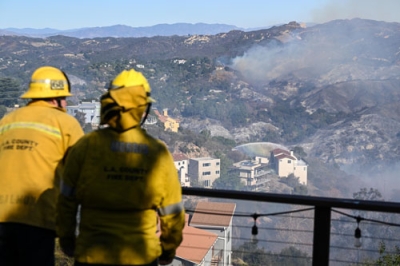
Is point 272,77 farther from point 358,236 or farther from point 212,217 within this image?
point 358,236

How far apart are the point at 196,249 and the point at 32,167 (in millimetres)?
1811

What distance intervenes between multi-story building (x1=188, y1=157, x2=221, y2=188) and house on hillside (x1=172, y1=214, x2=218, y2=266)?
33298 millimetres

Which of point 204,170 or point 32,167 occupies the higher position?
point 32,167

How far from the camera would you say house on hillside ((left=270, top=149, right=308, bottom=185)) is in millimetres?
48969

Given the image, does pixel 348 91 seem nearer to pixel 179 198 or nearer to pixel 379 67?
pixel 379 67

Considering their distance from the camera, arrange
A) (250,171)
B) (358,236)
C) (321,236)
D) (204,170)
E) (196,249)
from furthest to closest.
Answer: (250,171) → (204,170) → (196,249) → (321,236) → (358,236)

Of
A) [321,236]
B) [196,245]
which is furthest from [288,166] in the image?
[321,236]

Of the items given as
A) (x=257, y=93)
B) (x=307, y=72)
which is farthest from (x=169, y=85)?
(x=307, y=72)

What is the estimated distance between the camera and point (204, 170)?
44000 mm

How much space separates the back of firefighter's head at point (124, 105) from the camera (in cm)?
272

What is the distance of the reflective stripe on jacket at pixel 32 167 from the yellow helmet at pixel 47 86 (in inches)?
5.4

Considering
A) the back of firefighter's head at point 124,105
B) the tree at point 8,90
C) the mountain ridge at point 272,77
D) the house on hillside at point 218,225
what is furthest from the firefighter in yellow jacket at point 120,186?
the mountain ridge at point 272,77

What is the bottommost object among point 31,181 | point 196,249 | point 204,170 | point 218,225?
point 204,170

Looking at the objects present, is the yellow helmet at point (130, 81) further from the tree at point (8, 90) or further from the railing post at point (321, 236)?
the tree at point (8, 90)
